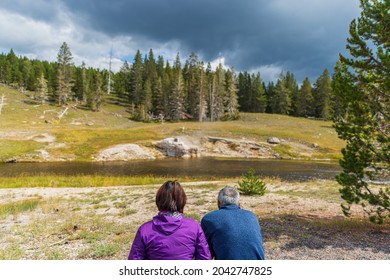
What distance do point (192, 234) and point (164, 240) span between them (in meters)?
0.42

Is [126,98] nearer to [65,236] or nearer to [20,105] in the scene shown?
[20,105]

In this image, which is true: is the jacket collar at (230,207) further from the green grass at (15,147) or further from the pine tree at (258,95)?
the pine tree at (258,95)

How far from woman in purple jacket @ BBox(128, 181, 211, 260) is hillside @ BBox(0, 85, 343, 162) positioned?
45.4m

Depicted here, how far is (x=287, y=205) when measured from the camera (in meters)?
16.0

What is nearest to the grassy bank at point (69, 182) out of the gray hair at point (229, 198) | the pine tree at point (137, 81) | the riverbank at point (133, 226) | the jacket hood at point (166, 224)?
the riverbank at point (133, 226)

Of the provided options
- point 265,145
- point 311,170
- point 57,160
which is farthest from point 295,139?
point 57,160

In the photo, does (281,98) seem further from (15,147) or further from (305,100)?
(15,147)

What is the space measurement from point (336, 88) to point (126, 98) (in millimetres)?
116962

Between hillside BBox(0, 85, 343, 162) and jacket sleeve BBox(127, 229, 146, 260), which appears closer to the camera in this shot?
jacket sleeve BBox(127, 229, 146, 260)

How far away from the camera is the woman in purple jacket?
4.08 metres

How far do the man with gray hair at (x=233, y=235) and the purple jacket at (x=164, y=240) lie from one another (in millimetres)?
520

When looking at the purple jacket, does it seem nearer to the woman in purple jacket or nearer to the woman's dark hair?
the woman in purple jacket

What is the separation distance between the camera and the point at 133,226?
12.2 m

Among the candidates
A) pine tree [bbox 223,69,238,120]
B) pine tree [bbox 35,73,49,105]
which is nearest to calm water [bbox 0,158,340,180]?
pine tree [bbox 223,69,238,120]
